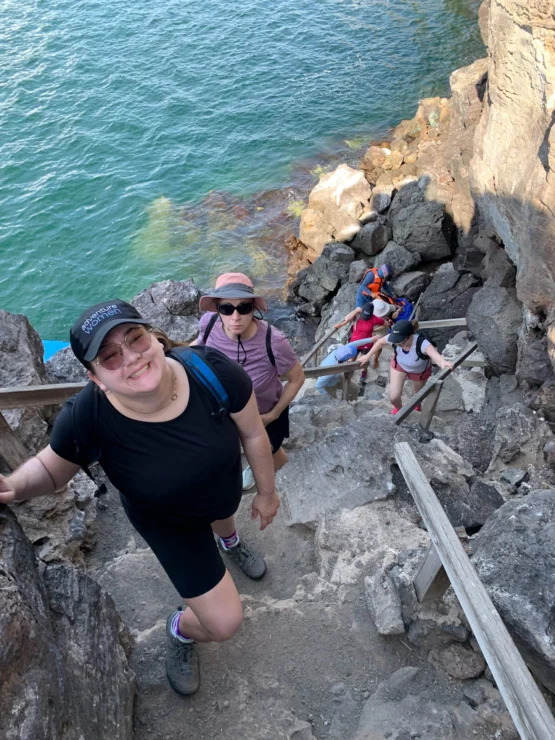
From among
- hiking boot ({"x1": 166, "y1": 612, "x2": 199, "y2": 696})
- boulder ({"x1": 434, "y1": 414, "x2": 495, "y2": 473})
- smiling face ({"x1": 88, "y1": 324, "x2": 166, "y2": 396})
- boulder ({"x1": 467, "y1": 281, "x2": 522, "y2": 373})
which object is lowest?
boulder ({"x1": 467, "y1": 281, "x2": 522, "y2": 373})

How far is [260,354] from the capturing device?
418 centimetres

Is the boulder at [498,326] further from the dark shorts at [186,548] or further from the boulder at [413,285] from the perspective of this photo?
the dark shorts at [186,548]

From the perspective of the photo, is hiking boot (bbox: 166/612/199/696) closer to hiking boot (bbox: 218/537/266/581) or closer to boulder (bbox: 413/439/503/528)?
hiking boot (bbox: 218/537/266/581)

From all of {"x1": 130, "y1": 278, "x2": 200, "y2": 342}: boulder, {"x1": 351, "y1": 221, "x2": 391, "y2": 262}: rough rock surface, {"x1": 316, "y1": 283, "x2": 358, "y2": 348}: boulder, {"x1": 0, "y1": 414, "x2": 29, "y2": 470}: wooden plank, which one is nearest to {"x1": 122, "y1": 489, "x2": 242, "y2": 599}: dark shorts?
{"x1": 0, "y1": 414, "x2": 29, "y2": 470}: wooden plank

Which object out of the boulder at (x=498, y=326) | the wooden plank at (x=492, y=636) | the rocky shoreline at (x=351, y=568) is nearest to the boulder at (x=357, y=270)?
the boulder at (x=498, y=326)

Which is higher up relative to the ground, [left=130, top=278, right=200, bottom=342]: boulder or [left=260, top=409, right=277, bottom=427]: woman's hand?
[left=260, top=409, right=277, bottom=427]: woman's hand

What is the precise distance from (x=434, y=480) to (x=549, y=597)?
1.68m

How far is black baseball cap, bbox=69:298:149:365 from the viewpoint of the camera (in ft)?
8.29

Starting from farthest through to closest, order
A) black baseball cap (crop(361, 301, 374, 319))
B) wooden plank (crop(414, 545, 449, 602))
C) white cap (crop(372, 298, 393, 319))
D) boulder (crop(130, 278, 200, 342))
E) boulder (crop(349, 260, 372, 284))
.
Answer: boulder (crop(349, 260, 372, 284)) < boulder (crop(130, 278, 200, 342)) < black baseball cap (crop(361, 301, 374, 319)) < white cap (crop(372, 298, 393, 319)) < wooden plank (crop(414, 545, 449, 602))

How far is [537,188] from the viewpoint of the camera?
22.2ft

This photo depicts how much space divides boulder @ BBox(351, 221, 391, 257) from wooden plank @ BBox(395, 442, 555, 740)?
43.8 ft

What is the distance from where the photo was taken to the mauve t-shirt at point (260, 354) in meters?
4.16

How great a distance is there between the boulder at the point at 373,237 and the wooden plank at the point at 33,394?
42.2ft

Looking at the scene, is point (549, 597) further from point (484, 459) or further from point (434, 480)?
point (484, 459)
